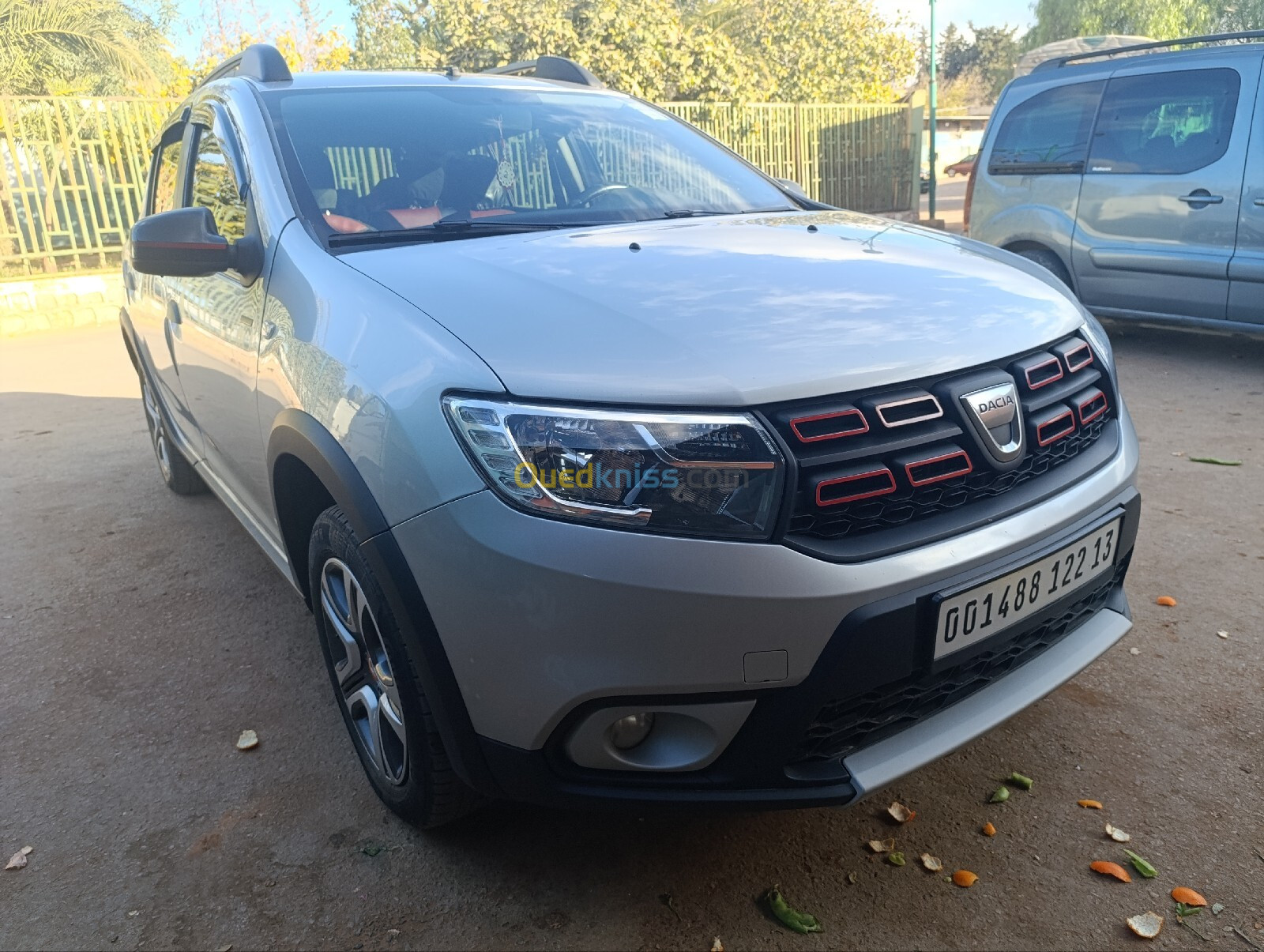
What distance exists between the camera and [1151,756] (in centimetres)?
229

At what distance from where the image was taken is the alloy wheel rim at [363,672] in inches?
77.8

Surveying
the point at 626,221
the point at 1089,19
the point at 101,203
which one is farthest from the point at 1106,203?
the point at 1089,19

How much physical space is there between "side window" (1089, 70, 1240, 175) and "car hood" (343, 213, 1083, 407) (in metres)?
4.26

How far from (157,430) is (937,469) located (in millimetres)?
3865

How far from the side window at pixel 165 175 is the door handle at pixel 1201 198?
535 cm

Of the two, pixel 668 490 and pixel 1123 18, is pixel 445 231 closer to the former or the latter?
pixel 668 490

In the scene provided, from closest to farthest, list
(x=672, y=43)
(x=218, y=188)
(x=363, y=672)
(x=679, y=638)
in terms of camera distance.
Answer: (x=679, y=638), (x=363, y=672), (x=218, y=188), (x=672, y=43)

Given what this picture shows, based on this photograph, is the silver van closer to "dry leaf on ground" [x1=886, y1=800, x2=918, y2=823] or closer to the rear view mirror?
"dry leaf on ground" [x1=886, y1=800, x2=918, y2=823]

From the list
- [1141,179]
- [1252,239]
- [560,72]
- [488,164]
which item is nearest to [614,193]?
[488,164]

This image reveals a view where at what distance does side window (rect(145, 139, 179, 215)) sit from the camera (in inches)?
145

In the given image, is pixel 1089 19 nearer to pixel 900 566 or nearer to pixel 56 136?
pixel 56 136

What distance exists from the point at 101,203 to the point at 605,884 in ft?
34.5

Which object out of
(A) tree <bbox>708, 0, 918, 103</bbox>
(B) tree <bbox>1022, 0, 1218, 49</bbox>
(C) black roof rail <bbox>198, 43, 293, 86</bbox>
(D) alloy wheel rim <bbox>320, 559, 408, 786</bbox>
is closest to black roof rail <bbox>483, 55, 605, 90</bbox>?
(C) black roof rail <bbox>198, 43, 293, 86</bbox>

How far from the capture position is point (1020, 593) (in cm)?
177
